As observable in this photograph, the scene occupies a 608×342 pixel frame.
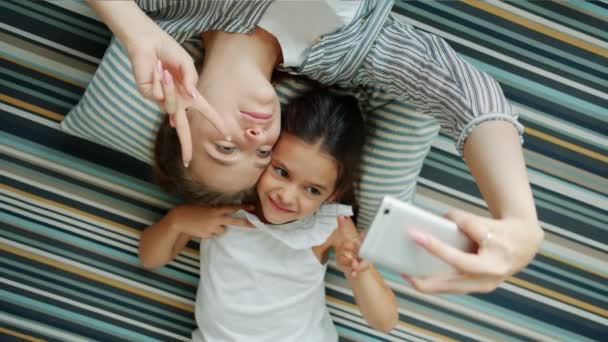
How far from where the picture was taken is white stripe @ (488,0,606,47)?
1021 millimetres

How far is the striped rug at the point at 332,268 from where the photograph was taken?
1035mm

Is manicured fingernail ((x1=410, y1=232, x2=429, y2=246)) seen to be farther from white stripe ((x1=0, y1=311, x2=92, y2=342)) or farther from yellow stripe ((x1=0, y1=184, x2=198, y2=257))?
white stripe ((x1=0, y1=311, x2=92, y2=342))

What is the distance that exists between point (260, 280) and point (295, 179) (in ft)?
0.88

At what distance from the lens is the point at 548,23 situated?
3.37 ft

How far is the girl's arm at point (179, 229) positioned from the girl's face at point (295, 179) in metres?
0.12

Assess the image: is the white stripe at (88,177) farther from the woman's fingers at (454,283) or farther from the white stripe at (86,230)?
the woman's fingers at (454,283)

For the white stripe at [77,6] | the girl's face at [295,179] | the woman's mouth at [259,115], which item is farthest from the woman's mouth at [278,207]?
the white stripe at [77,6]

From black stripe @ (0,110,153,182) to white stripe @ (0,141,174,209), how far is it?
0.07 ft

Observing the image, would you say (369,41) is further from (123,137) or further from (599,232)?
(599,232)

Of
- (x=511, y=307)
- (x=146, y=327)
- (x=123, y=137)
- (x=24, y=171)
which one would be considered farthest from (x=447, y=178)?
(x=24, y=171)

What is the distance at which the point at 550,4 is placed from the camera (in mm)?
1020

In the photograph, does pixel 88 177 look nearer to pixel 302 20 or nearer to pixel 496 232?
pixel 302 20

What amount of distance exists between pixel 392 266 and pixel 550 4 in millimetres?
723

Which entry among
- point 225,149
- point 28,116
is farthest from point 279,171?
point 28,116
